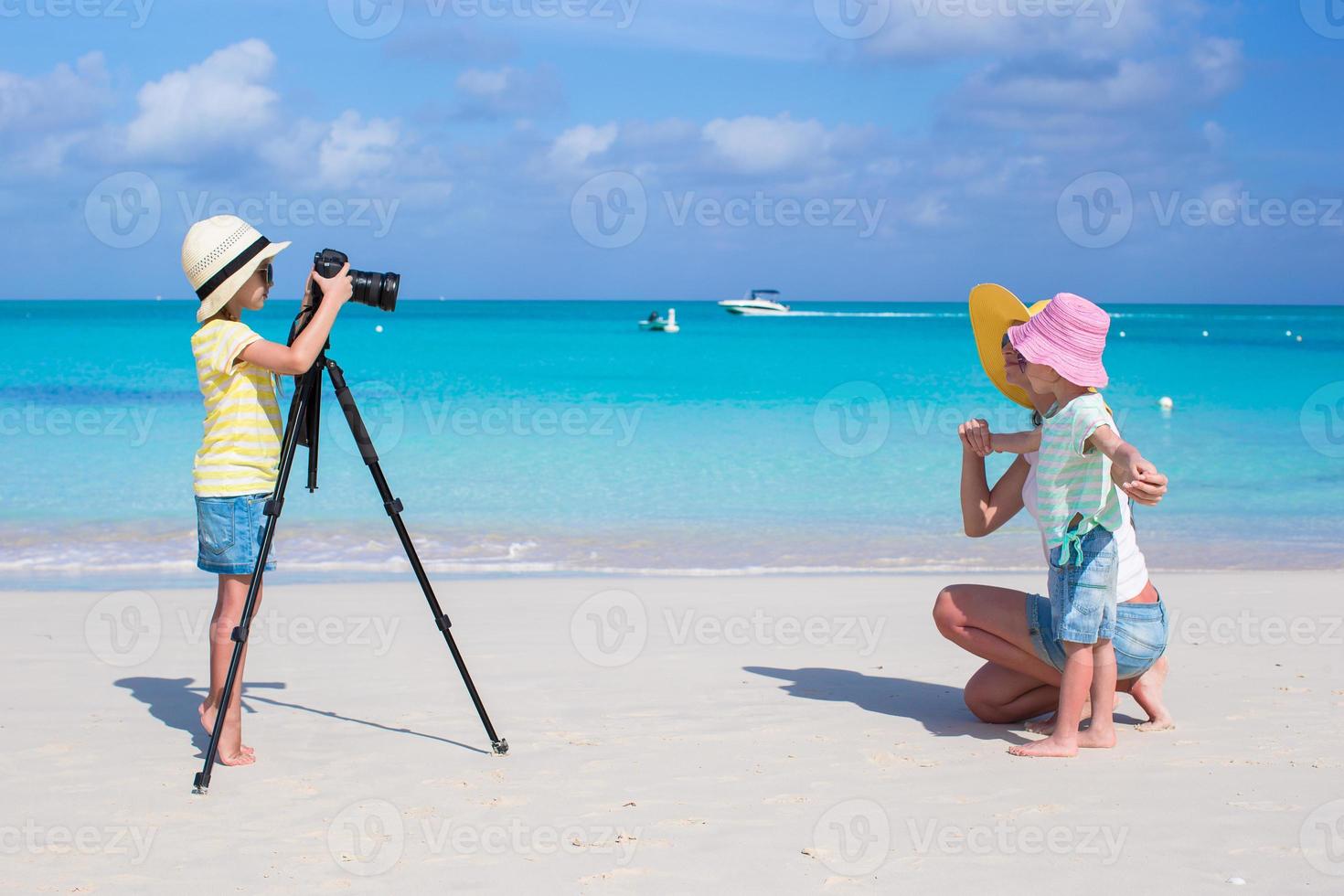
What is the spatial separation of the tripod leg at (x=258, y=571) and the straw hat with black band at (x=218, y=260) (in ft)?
1.12

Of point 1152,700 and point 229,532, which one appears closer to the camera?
point 229,532

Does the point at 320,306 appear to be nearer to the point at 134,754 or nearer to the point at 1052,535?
the point at 134,754

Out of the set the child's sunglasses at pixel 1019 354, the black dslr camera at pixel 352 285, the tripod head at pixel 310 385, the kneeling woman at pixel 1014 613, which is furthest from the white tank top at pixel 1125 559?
the tripod head at pixel 310 385

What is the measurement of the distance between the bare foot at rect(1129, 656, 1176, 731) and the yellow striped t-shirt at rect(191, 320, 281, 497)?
2920mm

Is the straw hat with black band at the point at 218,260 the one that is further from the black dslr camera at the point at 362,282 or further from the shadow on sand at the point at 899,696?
the shadow on sand at the point at 899,696

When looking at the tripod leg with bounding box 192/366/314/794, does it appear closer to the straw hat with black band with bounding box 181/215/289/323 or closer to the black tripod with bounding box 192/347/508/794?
the black tripod with bounding box 192/347/508/794

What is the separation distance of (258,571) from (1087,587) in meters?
2.47

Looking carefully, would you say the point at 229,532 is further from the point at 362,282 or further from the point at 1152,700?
the point at 1152,700

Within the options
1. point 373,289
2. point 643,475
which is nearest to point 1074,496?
point 373,289

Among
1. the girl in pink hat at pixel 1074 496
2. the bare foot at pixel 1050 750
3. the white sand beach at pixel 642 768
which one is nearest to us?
the white sand beach at pixel 642 768

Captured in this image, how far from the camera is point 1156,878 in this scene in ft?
9.24

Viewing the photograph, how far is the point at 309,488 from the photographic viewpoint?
140 inches

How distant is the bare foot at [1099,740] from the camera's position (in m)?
3.72

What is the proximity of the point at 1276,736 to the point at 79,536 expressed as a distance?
790cm
